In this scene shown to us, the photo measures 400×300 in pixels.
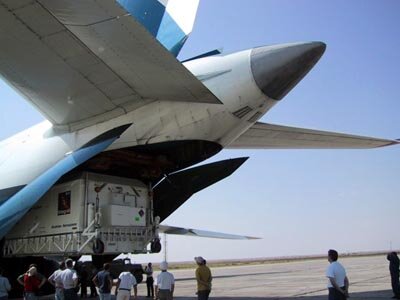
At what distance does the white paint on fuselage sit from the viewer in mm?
9258

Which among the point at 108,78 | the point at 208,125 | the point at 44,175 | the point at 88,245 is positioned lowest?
the point at 88,245

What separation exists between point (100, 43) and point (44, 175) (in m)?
3.32

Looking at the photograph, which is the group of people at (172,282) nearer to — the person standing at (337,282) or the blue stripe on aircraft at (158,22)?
the person standing at (337,282)

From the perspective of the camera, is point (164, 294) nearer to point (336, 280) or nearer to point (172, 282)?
point (172, 282)

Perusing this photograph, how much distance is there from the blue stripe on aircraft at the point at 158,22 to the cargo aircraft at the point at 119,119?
0.08 feet

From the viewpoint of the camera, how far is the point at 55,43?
8.45 meters

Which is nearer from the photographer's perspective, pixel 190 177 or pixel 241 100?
pixel 241 100

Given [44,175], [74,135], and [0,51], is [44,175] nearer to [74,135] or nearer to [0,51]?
[74,135]

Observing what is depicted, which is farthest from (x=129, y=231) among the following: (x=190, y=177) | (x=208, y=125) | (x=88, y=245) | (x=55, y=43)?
(x=55, y=43)

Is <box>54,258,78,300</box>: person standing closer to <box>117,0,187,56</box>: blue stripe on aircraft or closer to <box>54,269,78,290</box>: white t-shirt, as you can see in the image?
<box>54,269,78,290</box>: white t-shirt

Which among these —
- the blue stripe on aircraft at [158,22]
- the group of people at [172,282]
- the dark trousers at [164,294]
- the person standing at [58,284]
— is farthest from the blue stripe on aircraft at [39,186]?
the dark trousers at [164,294]

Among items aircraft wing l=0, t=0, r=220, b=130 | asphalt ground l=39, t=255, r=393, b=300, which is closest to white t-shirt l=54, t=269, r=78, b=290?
aircraft wing l=0, t=0, r=220, b=130

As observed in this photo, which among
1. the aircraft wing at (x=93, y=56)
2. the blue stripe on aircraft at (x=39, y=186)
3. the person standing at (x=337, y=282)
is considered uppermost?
the aircraft wing at (x=93, y=56)

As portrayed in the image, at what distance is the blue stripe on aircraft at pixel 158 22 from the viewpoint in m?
10.6
